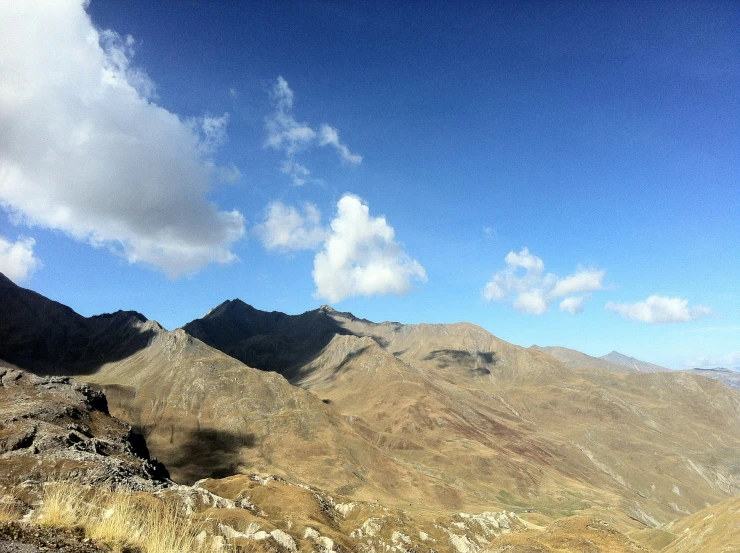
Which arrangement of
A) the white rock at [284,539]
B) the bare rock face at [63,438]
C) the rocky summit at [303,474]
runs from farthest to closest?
the rocky summit at [303,474], the bare rock face at [63,438], the white rock at [284,539]

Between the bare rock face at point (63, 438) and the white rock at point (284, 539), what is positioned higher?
the bare rock face at point (63, 438)

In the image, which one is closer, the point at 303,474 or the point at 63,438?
the point at 63,438

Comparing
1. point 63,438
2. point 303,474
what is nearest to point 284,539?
point 63,438

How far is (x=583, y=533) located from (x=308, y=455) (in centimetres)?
12807

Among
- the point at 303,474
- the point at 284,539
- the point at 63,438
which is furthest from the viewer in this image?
the point at 303,474

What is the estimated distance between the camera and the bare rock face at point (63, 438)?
1670 inches

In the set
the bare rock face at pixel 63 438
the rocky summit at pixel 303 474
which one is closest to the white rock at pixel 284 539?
the rocky summit at pixel 303 474

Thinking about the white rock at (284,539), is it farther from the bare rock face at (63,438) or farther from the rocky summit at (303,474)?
the bare rock face at (63,438)

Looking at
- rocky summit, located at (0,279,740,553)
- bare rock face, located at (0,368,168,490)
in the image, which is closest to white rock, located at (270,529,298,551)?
rocky summit, located at (0,279,740,553)

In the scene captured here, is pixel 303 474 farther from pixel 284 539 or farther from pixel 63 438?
pixel 284 539

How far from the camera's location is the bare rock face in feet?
139

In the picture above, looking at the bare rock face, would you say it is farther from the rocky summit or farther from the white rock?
the white rock

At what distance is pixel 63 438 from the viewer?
52.0 metres

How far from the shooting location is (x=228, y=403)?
182 meters
